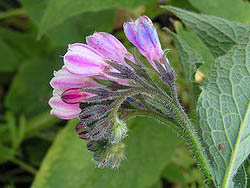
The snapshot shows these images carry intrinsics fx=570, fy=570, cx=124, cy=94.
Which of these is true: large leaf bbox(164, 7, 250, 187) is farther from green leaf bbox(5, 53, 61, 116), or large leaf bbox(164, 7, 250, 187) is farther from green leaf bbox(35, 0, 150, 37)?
green leaf bbox(5, 53, 61, 116)

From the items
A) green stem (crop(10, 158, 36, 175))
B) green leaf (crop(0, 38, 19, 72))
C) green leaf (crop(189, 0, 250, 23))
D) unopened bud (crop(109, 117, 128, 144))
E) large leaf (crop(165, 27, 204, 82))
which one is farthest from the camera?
green leaf (crop(0, 38, 19, 72))

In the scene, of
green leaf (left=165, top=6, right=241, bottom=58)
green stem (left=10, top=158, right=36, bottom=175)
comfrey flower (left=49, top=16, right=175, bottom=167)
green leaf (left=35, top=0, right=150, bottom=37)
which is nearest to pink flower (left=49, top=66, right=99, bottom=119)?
comfrey flower (left=49, top=16, right=175, bottom=167)

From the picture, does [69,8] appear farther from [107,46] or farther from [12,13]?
[12,13]

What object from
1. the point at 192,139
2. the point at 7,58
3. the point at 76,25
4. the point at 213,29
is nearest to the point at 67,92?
the point at 192,139

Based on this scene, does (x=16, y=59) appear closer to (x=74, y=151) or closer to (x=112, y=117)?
(x=74, y=151)

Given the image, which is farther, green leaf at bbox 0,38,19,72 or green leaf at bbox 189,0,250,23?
green leaf at bbox 0,38,19,72

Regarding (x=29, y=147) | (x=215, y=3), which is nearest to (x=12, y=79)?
(x=29, y=147)

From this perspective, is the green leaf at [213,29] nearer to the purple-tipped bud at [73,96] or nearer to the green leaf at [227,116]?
the green leaf at [227,116]

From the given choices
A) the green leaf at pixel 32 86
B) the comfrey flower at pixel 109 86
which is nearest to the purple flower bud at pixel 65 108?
the comfrey flower at pixel 109 86
